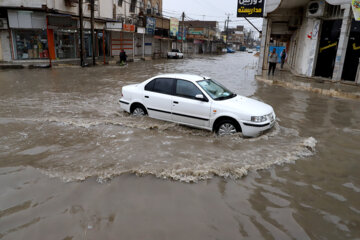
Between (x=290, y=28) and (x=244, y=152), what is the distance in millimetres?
19748

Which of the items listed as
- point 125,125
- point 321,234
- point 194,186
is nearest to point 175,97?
point 125,125

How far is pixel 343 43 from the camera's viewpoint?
1458 centimetres

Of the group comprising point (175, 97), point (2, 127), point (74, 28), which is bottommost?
point (2, 127)

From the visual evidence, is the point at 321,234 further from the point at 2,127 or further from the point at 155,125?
the point at 2,127

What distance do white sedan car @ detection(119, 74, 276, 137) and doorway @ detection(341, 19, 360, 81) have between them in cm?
1033

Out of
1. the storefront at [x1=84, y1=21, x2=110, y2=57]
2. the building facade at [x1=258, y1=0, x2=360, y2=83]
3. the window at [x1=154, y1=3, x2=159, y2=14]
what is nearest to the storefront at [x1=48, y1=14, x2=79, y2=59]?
the storefront at [x1=84, y1=21, x2=110, y2=57]

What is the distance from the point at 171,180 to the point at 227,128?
2.52m

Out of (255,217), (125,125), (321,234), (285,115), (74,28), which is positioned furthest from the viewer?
(74,28)

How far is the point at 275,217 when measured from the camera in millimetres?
3842

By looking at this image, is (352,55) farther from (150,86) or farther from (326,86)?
(150,86)

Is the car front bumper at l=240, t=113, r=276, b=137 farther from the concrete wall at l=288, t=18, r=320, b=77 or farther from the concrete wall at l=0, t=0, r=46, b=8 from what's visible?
the concrete wall at l=0, t=0, r=46, b=8

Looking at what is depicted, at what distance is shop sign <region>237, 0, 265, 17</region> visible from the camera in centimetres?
1809

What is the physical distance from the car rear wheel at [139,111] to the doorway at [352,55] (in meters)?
12.3

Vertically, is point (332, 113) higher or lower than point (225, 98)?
lower
